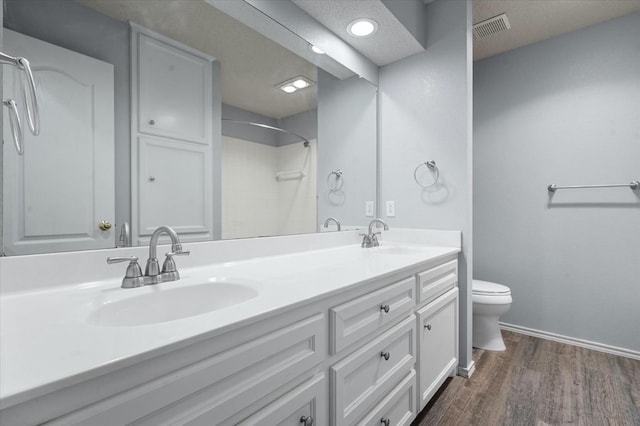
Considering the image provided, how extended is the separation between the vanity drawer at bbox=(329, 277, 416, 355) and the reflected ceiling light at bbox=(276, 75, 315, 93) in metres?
1.11

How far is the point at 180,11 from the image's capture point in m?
1.16

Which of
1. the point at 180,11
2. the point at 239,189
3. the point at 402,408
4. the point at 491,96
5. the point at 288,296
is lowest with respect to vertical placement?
the point at 402,408

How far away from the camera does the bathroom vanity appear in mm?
454

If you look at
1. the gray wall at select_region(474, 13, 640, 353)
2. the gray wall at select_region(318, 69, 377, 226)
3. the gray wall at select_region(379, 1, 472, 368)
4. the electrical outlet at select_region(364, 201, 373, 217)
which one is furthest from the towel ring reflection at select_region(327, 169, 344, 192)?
the gray wall at select_region(474, 13, 640, 353)

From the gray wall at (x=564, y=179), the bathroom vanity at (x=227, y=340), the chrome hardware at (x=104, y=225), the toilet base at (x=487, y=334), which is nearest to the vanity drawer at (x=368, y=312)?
the bathroom vanity at (x=227, y=340)

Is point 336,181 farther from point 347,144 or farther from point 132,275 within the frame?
point 132,275

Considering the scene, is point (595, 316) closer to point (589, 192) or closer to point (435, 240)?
point (589, 192)

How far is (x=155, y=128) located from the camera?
1.10m

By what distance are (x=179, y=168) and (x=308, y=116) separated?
82 centimetres

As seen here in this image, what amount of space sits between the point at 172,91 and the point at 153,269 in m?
0.66

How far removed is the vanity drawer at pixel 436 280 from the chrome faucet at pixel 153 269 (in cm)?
99

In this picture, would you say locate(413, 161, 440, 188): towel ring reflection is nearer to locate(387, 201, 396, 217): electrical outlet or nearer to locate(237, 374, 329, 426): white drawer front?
locate(387, 201, 396, 217): electrical outlet

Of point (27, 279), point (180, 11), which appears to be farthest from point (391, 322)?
point (180, 11)

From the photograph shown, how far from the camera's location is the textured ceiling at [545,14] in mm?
2016
